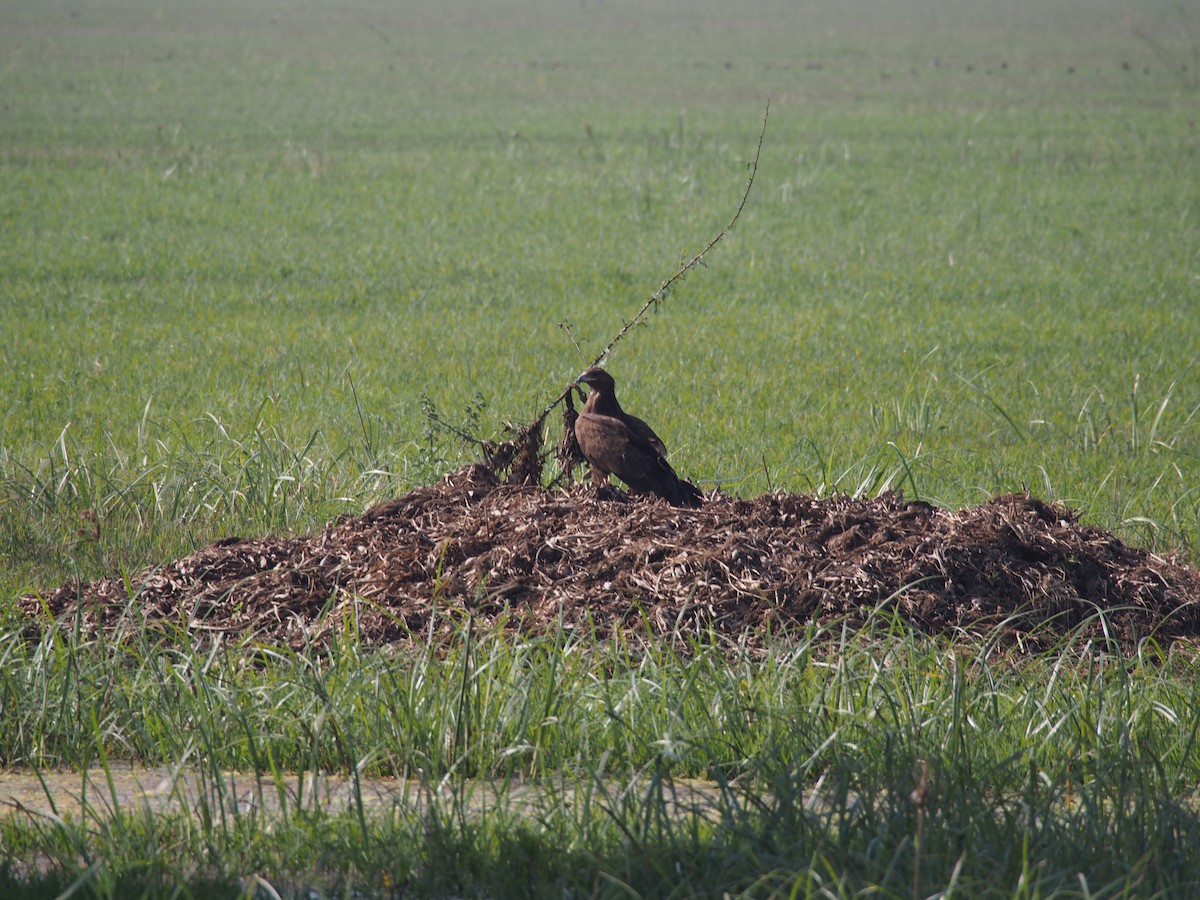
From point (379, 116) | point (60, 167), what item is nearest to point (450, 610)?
point (60, 167)

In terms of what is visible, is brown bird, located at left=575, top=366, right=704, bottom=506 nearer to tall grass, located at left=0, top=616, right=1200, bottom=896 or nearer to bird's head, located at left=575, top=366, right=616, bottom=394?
bird's head, located at left=575, top=366, right=616, bottom=394

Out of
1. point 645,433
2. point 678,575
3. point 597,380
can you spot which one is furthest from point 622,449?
point 678,575

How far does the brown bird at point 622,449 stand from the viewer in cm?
496

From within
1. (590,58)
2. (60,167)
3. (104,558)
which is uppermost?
(590,58)

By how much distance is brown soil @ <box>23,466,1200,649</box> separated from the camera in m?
4.30

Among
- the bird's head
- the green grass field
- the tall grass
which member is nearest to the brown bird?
the bird's head

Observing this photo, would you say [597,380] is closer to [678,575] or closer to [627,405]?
[678,575]

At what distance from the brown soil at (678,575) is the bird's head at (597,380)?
0.49 m

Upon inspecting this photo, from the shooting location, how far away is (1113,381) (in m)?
9.59

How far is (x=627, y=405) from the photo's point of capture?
28.1ft

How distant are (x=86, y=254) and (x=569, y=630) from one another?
37.5 feet

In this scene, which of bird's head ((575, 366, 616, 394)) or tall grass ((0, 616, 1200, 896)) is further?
bird's head ((575, 366, 616, 394))

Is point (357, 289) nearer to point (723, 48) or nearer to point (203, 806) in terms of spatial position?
point (203, 806)

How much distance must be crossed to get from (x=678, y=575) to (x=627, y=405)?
4.23 meters
